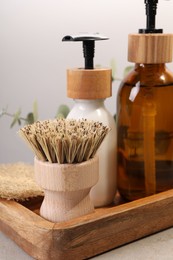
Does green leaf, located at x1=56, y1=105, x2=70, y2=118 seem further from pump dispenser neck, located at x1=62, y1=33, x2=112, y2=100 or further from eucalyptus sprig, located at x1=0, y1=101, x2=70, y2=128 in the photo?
pump dispenser neck, located at x1=62, y1=33, x2=112, y2=100

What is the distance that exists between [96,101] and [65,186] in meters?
0.13

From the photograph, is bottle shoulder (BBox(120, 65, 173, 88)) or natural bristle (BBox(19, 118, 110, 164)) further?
bottle shoulder (BBox(120, 65, 173, 88))

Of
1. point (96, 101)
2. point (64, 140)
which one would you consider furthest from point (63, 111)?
point (64, 140)

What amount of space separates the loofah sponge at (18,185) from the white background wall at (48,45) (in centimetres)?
29

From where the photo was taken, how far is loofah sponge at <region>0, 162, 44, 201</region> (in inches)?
23.2

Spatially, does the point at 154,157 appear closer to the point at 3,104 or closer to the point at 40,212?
the point at 40,212

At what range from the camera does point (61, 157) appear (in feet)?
1.70

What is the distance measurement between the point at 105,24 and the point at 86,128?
0.35 m

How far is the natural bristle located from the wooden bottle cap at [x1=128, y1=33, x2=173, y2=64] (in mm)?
110

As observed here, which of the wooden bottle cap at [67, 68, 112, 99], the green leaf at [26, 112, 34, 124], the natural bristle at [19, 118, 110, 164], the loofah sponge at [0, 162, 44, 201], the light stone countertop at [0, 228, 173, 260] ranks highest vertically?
the wooden bottle cap at [67, 68, 112, 99]

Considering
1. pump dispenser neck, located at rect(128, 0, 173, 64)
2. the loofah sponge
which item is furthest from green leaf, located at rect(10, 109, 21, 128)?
pump dispenser neck, located at rect(128, 0, 173, 64)

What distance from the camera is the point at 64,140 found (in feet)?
1.64

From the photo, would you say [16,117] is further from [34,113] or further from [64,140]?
[64,140]

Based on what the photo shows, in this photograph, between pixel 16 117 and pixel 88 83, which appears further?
pixel 16 117
